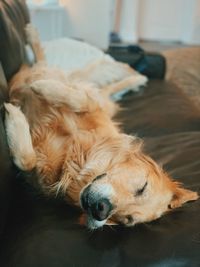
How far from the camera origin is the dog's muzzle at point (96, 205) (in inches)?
43.0

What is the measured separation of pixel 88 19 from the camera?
4.36 meters

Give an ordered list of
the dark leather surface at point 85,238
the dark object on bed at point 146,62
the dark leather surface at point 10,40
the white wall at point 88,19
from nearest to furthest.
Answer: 1. the dark leather surface at point 85,238
2. the dark leather surface at point 10,40
3. the dark object on bed at point 146,62
4. the white wall at point 88,19

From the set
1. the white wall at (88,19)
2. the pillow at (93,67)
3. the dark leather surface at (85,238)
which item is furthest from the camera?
the white wall at (88,19)

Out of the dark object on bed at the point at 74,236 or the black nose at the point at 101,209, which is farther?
the black nose at the point at 101,209

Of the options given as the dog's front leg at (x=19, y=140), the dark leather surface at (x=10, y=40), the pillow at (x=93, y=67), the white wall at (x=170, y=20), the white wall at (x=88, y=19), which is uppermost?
the dark leather surface at (x=10, y=40)

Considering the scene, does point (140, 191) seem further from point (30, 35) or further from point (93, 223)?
point (30, 35)

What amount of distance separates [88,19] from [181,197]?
139 inches

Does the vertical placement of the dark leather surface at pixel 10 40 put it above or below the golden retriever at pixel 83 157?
above

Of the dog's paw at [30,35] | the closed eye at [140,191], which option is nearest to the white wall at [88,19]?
the dog's paw at [30,35]

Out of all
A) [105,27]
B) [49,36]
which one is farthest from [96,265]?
[105,27]

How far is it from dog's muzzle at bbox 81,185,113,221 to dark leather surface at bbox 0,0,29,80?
77 centimetres

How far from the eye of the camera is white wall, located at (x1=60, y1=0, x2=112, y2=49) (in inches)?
167

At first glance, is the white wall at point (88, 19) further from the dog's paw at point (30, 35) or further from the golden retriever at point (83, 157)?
the golden retriever at point (83, 157)

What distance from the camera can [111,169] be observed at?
49.8 inches
